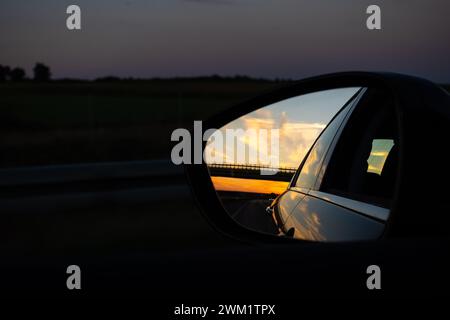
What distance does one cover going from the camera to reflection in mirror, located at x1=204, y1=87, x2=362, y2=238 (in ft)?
7.76

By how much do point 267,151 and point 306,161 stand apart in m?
0.29

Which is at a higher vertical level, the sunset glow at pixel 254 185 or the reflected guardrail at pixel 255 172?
the reflected guardrail at pixel 255 172

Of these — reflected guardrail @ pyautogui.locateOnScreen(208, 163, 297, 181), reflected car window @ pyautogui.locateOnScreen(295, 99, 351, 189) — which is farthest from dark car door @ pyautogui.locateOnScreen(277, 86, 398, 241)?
reflected guardrail @ pyautogui.locateOnScreen(208, 163, 297, 181)

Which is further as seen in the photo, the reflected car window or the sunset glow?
the reflected car window

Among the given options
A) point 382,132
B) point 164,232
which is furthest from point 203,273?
point 164,232

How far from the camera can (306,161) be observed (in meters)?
2.71

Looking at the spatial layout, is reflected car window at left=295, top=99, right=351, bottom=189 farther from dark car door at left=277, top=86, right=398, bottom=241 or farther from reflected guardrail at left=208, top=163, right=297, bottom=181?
reflected guardrail at left=208, top=163, right=297, bottom=181

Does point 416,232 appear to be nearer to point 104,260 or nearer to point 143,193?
point 104,260

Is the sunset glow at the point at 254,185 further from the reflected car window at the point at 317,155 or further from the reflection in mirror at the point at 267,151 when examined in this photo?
the reflected car window at the point at 317,155

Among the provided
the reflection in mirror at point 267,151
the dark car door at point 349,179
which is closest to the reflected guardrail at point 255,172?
the reflection in mirror at point 267,151

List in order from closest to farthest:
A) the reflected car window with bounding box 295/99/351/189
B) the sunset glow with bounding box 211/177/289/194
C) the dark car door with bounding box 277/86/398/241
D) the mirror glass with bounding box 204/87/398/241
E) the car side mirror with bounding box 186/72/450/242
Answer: the dark car door with bounding box 277/86/398/241 < the car side mirror with bounding box 186/72/450/242 < the mirror glass with bounding box 204/87/398/241 < the sunset glow with bounding box 211/177/289/194 < the reflected car window with bounding box 295/99/351/189

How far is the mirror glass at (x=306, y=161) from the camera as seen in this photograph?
2199 millimetres
